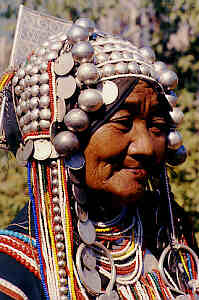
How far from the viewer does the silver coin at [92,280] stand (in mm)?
2183

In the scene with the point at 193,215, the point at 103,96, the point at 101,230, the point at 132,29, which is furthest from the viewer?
the point at 132,29

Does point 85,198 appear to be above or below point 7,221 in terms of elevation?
below

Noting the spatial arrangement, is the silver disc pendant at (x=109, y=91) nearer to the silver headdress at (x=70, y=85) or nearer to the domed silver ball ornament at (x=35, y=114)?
the silver headdress at (x=70, y=85)

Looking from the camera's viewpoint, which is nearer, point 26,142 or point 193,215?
point 26,142

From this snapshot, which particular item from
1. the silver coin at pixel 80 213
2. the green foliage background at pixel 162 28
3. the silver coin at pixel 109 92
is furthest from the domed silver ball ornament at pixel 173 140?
the green foliage background at pixel 162 28

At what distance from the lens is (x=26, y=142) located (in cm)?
232

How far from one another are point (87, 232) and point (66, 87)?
612 mm

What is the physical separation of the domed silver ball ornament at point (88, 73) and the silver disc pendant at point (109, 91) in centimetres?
6

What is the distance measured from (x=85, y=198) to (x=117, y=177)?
0.54 feet

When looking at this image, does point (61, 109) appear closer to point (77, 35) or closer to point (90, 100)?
point (90, 100)

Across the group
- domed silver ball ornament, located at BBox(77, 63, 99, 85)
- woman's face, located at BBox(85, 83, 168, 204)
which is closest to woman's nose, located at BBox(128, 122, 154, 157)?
woman's face, located at BBox(85, 83, 168, 204)

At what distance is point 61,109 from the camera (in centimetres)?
224

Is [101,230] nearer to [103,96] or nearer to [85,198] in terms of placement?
[85,198]

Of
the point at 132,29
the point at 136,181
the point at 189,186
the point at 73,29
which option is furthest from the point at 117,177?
the point at 132,29
